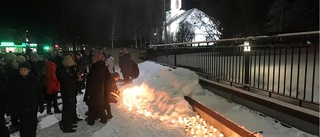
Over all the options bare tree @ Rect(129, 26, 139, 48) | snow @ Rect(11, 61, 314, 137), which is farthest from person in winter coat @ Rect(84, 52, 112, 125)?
bare tree @ Rect(129, 26, 139, 48)

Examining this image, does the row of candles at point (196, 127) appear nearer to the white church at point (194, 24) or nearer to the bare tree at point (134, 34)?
the white church at point (194, 24)

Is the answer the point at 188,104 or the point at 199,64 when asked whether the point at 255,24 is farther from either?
the point at 188,104

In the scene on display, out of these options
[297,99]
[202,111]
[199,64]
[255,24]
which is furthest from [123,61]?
[255,24]

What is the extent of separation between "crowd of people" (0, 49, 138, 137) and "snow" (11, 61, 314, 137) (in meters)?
0.35

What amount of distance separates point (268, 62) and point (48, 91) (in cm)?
574

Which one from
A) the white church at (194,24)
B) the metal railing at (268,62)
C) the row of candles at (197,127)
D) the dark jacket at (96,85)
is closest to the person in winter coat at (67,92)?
the dark jacket at (96,85)

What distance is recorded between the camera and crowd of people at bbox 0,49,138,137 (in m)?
5.52

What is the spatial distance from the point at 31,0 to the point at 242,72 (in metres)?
30.6

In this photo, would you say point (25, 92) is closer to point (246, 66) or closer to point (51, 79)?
point (51, 79)

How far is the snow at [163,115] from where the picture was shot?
557 centimetres

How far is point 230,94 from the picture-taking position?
701cm

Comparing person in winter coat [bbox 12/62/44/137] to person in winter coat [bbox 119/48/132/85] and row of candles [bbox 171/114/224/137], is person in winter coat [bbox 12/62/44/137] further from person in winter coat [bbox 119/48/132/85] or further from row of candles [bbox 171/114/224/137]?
person in winter coat [bbox 119/48/132/85]

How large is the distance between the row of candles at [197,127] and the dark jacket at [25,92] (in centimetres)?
307

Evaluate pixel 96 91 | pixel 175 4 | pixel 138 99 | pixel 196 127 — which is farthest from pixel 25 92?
pixel 175 4
